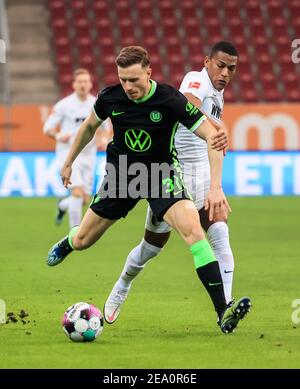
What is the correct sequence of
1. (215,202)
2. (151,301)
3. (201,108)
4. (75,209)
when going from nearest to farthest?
1. (215,202)
2. (201,108)
3. (151,301)
4. (75,209)

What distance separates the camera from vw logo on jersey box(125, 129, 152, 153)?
7.74 m

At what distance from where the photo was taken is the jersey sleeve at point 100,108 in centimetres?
786

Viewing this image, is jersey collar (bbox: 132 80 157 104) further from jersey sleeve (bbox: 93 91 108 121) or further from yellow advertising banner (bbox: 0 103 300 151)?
yellow advertising banner (bbox: 0 103 300 151)

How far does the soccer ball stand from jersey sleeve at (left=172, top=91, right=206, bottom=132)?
145 centimetres

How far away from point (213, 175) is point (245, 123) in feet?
47.7

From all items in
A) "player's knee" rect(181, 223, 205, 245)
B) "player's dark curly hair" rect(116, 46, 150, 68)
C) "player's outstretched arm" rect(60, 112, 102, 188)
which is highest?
"player's dark curly hair" rect(116, 46, 150, 68)

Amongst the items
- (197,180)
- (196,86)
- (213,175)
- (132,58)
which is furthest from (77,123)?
(213,175)

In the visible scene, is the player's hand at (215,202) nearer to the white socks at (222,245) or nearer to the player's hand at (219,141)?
the player's hand at (219,141)

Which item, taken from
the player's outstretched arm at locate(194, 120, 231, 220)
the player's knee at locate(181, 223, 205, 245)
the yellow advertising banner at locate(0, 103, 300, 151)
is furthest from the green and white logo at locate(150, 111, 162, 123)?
the yellow advertising banner at locate(0, 103, 300, 151)

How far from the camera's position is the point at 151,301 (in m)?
9.41

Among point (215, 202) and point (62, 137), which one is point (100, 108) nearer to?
point (215, 202)

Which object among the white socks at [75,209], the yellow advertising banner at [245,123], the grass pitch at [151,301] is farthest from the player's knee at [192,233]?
the yellow advertising banner at [245,123]

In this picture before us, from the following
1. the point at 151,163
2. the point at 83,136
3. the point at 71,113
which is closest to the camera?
the point at 151,163
